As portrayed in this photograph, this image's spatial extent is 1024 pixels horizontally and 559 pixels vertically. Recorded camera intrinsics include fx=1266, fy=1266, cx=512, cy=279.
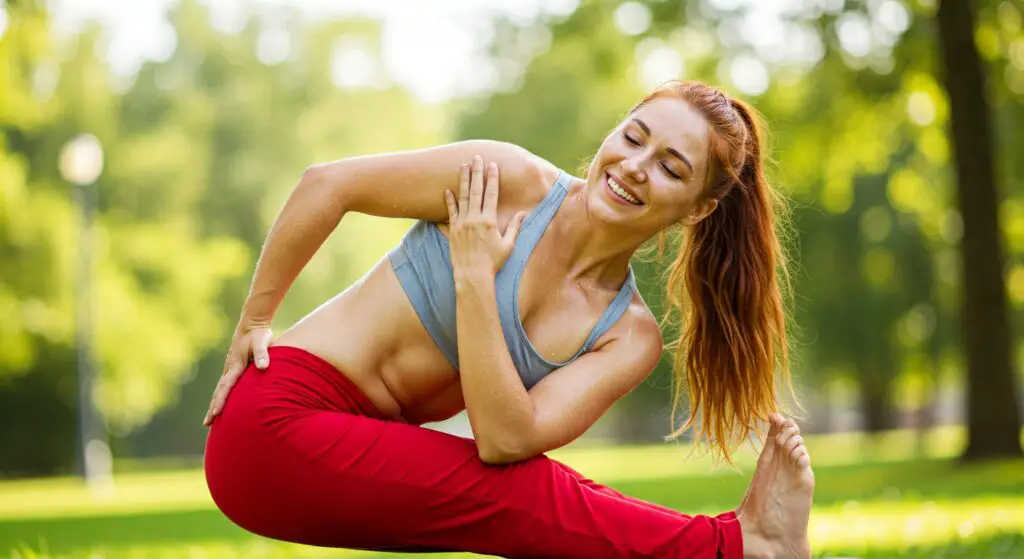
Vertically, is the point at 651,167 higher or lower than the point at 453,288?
higher

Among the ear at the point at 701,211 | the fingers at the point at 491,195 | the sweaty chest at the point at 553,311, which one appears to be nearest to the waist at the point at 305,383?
the sweaty chest at the point at 553,311

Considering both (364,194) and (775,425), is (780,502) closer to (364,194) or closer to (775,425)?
(775,425)

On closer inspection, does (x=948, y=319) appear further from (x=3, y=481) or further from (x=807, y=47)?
(x=3, y=481)

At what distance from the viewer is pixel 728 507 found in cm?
952

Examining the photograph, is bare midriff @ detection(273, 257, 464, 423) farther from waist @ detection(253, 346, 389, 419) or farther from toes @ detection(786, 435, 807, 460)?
toes @ detection(786, 435, 807, 460)

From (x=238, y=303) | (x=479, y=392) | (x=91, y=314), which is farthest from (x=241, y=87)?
(x=479, y=392)

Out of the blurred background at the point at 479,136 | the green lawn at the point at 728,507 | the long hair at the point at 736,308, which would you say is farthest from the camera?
the blurred background at the point at 479,136

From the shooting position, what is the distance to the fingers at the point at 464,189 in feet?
12.2

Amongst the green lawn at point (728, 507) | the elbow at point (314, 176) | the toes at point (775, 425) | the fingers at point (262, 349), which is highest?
the elbow at point (314, 176)

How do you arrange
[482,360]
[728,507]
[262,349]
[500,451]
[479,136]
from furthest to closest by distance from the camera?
1. [479,136]
2. [728,507]
3. [262,349]
4. [500,451]
5. [482,360]

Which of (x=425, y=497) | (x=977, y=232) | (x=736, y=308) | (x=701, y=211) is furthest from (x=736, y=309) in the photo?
(x=977, y=232)

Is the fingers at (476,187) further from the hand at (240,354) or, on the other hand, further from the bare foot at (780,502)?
the bare foot at (780,502)

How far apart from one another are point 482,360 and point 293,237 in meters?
0.75

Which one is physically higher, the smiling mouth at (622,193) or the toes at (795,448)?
the smiling mouth at (622,193)
